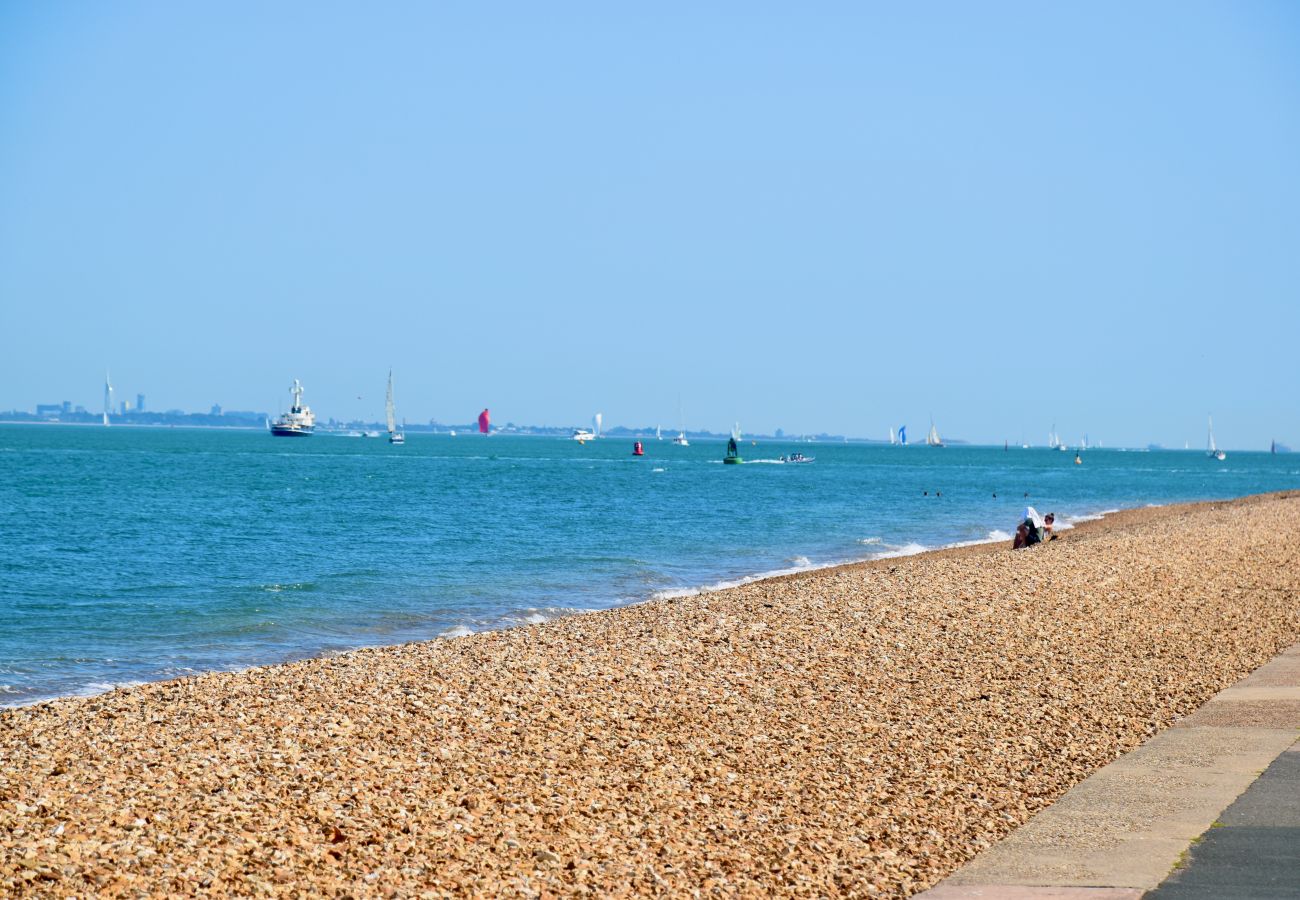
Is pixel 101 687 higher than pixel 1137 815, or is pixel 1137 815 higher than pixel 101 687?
pixel 1137 815

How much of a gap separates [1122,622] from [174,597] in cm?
1650

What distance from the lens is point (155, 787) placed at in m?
7.99

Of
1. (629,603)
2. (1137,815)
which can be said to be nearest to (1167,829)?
(1137,815)

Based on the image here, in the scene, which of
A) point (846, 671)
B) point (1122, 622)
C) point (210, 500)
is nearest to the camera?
point (846, 671)

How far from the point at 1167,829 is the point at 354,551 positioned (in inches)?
1130

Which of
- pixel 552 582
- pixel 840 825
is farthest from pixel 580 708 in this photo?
pixel 552 582

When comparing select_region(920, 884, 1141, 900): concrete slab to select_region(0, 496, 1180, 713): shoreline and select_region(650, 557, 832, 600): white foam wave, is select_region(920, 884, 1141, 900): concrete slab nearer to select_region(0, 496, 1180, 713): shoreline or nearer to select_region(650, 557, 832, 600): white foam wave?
select_region(0, 496, 1180, 713): shoreline

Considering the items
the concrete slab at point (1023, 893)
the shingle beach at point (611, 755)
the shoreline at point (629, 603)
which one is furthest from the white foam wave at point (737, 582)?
the concrete slab at point (1023, 893)

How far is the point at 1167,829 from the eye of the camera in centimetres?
766

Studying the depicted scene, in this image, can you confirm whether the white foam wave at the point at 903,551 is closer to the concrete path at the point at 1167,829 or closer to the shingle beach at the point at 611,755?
the shingle beach at the point at 611,755

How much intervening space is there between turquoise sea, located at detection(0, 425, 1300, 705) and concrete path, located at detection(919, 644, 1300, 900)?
11.1 meters

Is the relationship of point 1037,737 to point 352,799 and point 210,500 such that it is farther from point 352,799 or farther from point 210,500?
point 210,500

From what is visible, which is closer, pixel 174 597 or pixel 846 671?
pixel 846 671

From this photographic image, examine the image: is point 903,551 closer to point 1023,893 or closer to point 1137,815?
point 1137,815
